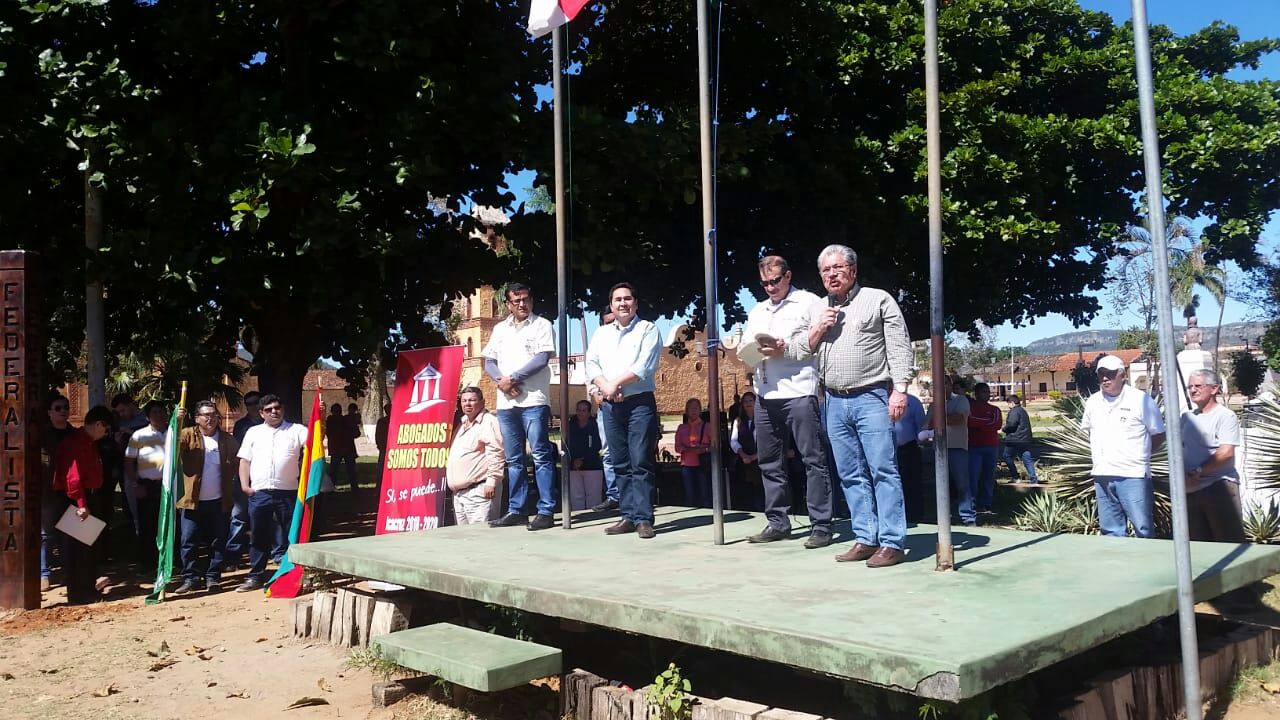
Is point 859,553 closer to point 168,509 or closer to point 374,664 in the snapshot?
point 374,664

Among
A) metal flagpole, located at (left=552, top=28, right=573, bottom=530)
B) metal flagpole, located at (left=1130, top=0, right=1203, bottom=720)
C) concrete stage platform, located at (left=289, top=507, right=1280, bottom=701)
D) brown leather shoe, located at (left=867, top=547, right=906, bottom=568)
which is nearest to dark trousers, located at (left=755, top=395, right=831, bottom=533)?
concrete stage platform, located at (left=289, top=507, right=1280, bottom=701)

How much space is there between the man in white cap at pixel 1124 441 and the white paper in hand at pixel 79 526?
865 centimetres

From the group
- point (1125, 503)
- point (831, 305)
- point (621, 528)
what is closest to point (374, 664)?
point (621, 528)

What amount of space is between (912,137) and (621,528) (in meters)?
9.30

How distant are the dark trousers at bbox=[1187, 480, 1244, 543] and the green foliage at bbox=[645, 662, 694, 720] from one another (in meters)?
4.54

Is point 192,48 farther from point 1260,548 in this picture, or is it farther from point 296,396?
→ point 1260,548

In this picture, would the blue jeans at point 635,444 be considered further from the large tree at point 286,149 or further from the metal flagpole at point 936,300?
the large tree at point 286,149

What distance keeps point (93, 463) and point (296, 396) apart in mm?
3510

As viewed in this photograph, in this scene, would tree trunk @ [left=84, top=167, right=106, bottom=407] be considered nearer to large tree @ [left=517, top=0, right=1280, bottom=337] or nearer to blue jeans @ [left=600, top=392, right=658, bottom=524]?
large tree @ [left=517, top=0, right=1280, bottom=337]

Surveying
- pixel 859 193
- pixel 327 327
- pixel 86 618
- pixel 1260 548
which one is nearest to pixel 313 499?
pixel 86 618

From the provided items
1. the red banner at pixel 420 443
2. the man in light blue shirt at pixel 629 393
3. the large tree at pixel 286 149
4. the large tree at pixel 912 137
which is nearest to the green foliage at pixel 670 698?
the man in light blue shirt at pixel 629 393

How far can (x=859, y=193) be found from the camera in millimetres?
13977

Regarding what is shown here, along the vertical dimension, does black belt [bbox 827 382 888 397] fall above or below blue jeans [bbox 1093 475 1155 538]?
above

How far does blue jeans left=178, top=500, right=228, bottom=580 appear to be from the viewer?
9.39m
